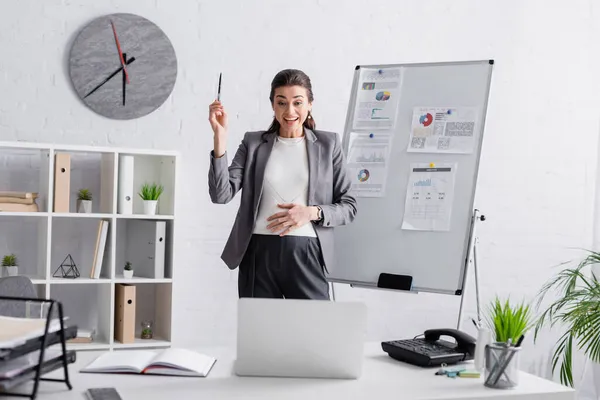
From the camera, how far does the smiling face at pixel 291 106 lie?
8.43ft

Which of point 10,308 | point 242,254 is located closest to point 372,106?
point 242,254

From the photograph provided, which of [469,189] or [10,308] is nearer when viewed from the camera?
[10,308]

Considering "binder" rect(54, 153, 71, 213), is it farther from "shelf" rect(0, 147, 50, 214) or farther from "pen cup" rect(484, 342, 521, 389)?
"pen cup" rect(484, 342, 521, 389)

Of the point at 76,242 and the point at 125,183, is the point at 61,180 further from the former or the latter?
the point at 76,242

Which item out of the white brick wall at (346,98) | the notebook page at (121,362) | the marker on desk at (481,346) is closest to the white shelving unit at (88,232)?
the white brick wall at (346,98)

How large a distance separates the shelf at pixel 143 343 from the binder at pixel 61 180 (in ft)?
2.11

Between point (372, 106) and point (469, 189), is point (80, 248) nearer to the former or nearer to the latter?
point (372, 106)

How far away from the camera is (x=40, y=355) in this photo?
54.9 inches

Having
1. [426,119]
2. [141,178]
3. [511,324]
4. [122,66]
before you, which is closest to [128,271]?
[141,178]

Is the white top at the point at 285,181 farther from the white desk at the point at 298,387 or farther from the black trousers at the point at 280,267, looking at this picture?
the white desk at the point at 298,387

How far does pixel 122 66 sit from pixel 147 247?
87cm

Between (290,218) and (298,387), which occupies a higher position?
(290,218)

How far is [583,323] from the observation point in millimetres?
3277

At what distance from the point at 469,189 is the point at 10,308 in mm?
1804
